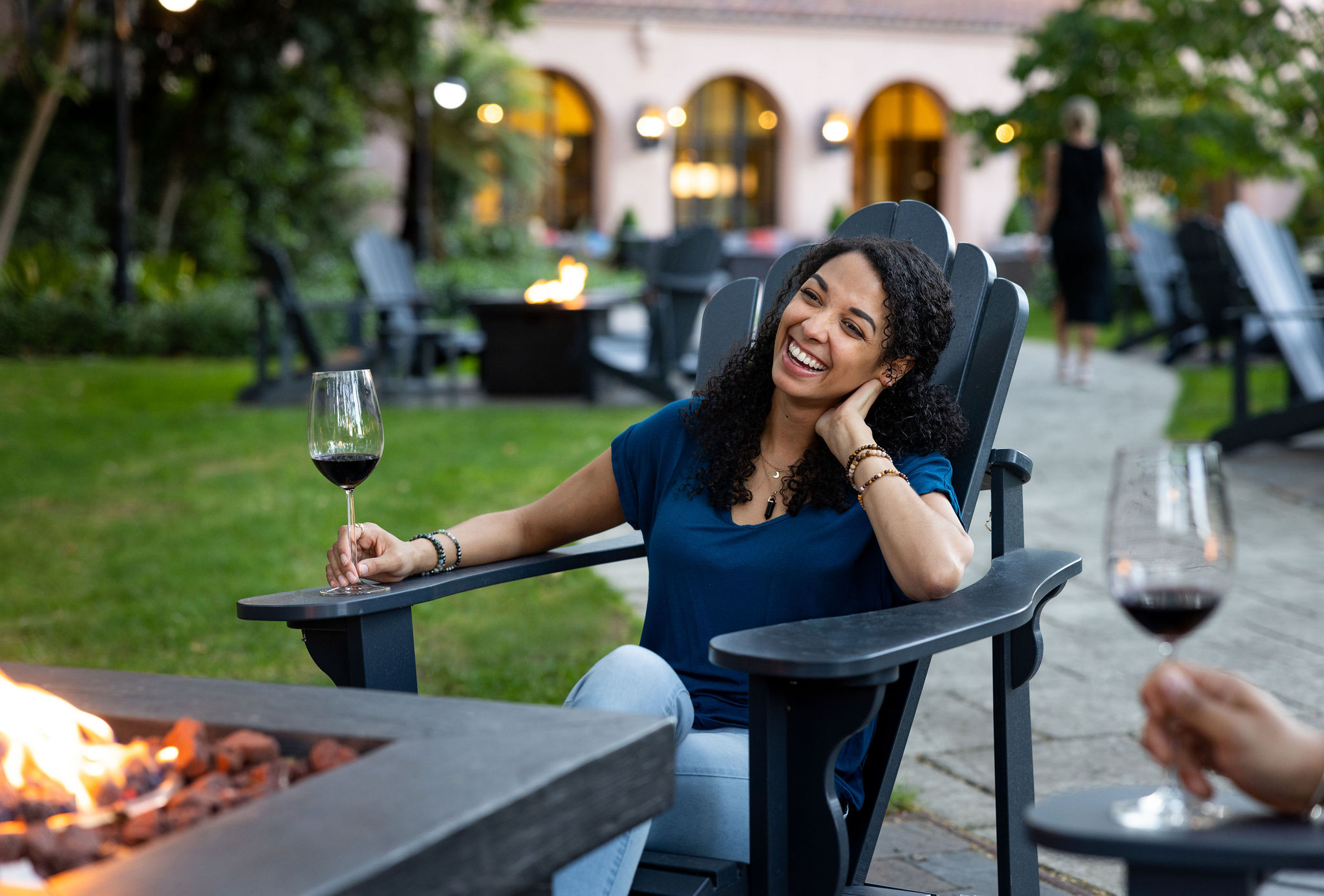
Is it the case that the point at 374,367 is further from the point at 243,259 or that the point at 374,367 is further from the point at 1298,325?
the point at 243,259

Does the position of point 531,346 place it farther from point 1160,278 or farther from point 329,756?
point 329,756

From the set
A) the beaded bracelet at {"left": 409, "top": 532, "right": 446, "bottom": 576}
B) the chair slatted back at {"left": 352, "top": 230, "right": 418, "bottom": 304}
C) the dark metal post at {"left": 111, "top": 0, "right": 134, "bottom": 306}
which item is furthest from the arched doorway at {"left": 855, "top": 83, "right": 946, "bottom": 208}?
the beaded bracelet at {"left": 409, "top": 532, "right": 446, "bottom": 576}

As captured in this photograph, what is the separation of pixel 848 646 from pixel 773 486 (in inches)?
26.3

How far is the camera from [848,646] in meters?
1.52

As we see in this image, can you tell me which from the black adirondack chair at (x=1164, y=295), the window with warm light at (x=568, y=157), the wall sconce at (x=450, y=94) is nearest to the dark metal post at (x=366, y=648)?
the black adirondack chair at (x=1164, y=295)

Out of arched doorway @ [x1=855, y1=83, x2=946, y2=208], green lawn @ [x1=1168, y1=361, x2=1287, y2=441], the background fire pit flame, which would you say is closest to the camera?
green lawn @ [x1=1168, y1=361, x2=1287, y2=441]

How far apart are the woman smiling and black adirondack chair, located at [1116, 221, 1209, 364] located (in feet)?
30.3

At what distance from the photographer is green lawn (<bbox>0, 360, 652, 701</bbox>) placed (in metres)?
3.91

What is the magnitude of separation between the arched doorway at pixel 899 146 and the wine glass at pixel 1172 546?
29344 mm

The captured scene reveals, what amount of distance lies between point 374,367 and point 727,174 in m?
20.5

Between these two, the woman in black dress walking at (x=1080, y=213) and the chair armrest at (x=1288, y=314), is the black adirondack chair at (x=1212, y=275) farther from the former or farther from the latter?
the woman in black dress walking at (x=1080, y=213)

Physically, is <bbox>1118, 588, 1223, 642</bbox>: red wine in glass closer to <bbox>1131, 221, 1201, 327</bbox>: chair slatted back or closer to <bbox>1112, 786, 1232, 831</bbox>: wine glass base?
<bbox>1112, 786, 1232, 831</bbox>: wine glass base

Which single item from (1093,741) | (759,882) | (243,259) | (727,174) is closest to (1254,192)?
(727,174)

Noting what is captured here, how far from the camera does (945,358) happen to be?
232 centimetres
